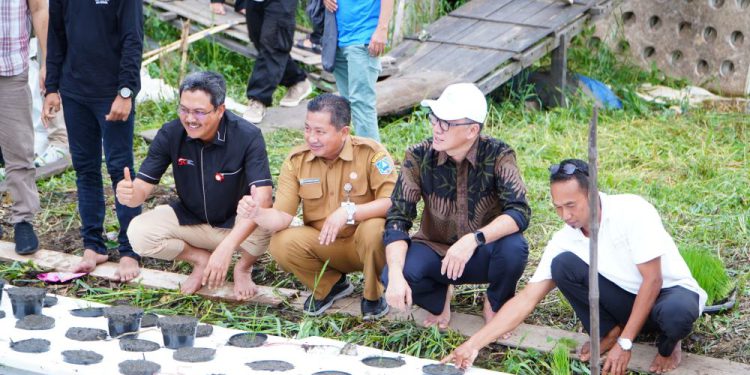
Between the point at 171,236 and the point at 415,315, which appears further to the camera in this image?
the point at 171,236

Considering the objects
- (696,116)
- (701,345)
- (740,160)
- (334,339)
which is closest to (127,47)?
(334,339)

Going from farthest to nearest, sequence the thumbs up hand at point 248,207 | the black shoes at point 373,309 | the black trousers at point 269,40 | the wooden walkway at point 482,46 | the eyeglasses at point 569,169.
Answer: the wooden walkway at point 482,46 < the black trousers at point 269,40 < the black shoes at point 373,309 < the thumbs up hand at point 248,207 < the eyeglasses at point 569,169

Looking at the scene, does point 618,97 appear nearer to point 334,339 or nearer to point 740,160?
point 740,160

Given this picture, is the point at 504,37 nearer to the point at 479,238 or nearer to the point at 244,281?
the point at 244,281

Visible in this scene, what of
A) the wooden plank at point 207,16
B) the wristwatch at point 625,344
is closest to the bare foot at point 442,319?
the wristwatch at point 625,344

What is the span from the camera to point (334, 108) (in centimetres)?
416

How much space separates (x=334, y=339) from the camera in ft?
13.2

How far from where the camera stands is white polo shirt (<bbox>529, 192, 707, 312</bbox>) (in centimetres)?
351

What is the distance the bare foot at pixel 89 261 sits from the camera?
482cm

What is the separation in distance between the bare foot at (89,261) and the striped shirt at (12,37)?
97 centimetres

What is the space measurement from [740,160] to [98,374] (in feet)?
15.2

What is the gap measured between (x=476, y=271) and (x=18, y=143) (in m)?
2.45

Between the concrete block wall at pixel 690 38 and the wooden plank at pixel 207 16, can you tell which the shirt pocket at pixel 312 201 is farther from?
the concrete block wall at pixel 690 38

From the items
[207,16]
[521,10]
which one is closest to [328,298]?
[521,10]
